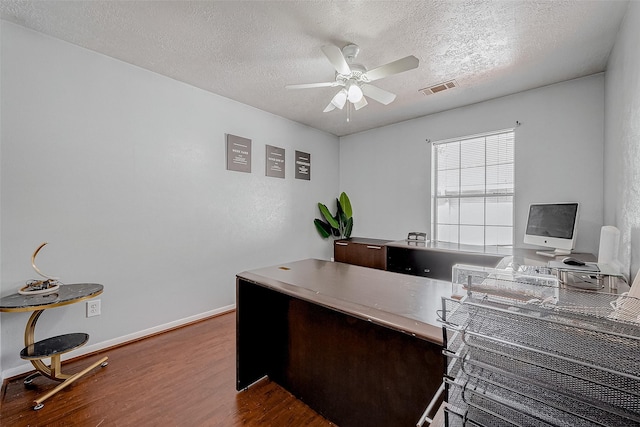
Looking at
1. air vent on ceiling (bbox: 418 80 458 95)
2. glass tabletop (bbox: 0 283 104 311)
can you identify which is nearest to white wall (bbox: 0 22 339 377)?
glass tabletop (bbox: 0 283 104 311)

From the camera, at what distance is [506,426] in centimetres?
56

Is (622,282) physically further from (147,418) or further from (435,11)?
(147,418)

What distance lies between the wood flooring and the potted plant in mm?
2671

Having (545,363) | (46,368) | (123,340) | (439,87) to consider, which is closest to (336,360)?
(545,363)

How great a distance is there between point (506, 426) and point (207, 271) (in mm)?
3302

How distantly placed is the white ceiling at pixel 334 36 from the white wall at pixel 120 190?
318 mm

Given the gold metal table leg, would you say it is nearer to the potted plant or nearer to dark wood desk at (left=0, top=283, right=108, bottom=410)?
dark wood desk at (left=0, top=283, right=108, bottom=410)

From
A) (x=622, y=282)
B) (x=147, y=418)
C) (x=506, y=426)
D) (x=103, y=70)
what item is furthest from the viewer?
(x=103, y=70)

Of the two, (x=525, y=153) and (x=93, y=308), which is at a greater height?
(x=525, y=153)

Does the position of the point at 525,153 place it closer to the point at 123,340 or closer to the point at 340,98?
the point at 340,98

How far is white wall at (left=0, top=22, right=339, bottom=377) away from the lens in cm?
215

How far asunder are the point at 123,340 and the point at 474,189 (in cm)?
450

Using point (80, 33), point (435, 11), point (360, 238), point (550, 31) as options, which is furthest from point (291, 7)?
point (360, 238)

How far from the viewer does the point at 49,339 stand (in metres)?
2.15
